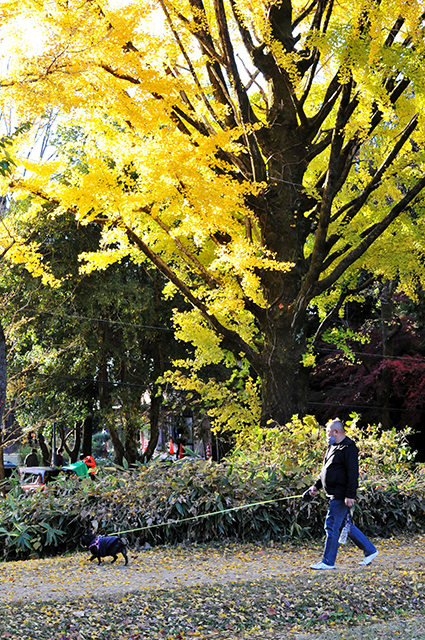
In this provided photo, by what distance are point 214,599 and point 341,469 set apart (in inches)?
69.3

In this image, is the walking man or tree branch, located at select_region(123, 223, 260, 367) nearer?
the walking man

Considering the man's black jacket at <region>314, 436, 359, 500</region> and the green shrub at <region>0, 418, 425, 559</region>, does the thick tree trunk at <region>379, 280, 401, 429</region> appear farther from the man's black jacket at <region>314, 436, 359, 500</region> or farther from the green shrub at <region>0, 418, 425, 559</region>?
the man's black jacket at <region>314, 436, 359, 500</region>

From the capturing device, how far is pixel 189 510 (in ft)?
24.1

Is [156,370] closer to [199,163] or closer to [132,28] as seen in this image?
[199,163]

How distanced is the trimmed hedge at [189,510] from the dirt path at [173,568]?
0.34 meters

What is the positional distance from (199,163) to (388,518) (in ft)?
17.3

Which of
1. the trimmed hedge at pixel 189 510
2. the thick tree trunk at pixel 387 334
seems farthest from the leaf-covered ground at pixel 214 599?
the thick tree trunk at pixel 387 334

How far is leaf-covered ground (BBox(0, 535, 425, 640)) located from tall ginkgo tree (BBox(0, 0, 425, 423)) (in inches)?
171

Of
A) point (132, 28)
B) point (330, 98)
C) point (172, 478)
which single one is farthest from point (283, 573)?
point (330, 98)

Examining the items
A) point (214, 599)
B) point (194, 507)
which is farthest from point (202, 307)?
point (214, 599)

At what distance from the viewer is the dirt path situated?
16.6 feet

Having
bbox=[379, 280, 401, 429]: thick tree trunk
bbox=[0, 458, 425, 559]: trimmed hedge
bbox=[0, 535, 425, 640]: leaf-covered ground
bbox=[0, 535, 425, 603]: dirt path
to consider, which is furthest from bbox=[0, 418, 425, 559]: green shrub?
bbox=[379, 280, 401, 429]: thick tree trunk

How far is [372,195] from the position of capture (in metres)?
10.7

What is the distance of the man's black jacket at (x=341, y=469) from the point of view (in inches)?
221
